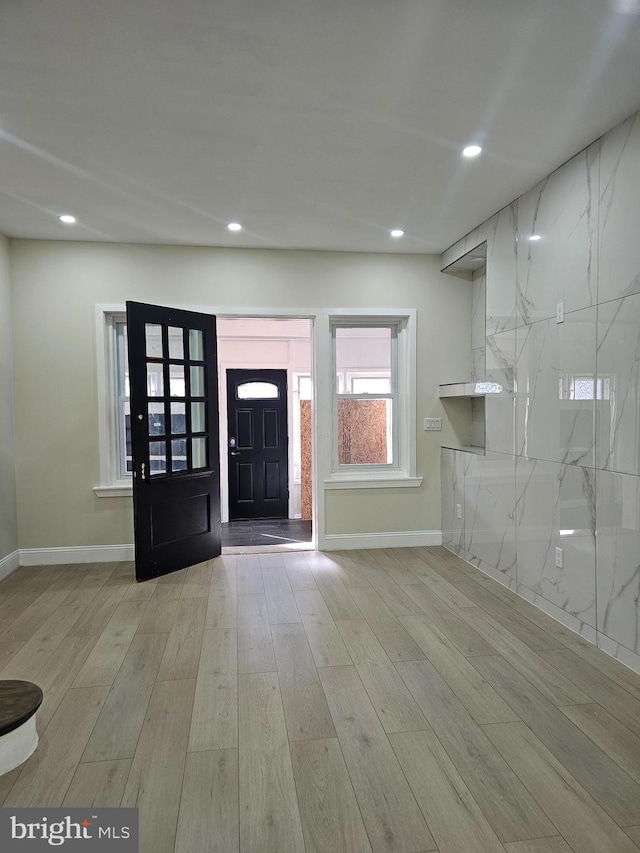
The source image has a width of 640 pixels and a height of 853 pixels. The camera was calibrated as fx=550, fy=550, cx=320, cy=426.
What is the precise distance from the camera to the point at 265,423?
7.34m

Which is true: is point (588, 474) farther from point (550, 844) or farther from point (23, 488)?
point (23, 488)

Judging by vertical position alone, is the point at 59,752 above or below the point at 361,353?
below

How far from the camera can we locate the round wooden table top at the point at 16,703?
2.02 metres

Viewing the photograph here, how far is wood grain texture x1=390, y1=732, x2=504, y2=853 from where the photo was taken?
167cm

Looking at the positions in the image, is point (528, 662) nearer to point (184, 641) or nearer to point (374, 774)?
point (374, 774)

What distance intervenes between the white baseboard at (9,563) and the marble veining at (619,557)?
4.21 meters

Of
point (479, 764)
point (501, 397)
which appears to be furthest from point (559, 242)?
point (479, 764)

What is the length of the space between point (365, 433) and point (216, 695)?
3.11 metres

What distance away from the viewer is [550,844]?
1.65 metres

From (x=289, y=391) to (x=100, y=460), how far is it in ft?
10.2

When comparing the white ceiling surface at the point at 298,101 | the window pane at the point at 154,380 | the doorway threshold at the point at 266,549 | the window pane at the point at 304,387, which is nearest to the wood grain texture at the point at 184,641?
the doorway threshold at the point at 266,549

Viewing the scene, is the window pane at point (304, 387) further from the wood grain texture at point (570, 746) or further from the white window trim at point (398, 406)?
the wood grain texture at point (570, 746)

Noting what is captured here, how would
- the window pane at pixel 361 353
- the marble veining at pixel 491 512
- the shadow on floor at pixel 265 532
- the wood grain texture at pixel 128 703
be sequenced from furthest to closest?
the shadow on floor at pixel 265 532 < the window pane at pixel 361 353 < the marble veining at pixel 491 512 < the wood grain texture at pixel 128 703
